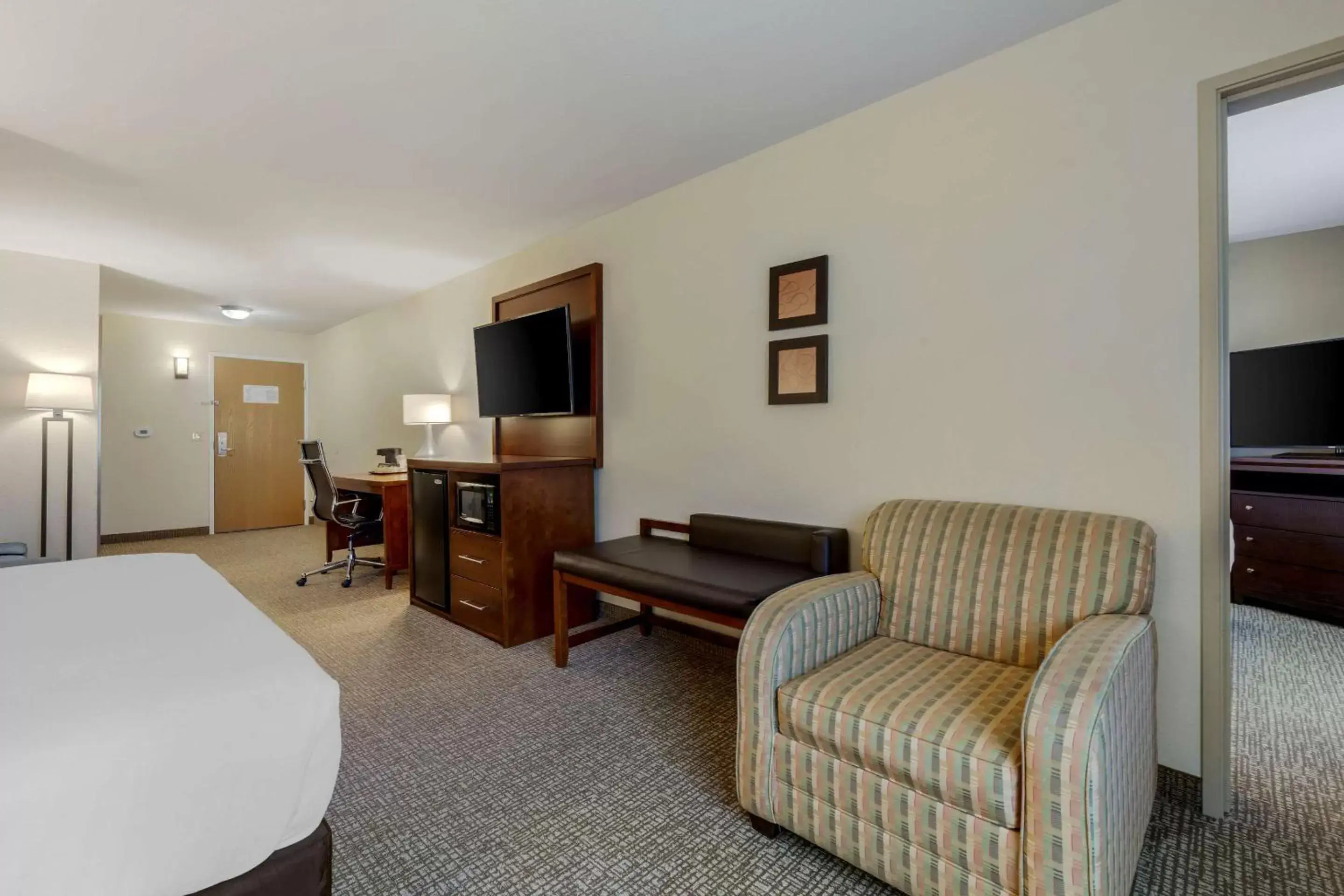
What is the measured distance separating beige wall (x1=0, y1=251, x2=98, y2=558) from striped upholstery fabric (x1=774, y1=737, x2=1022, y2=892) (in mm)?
5466

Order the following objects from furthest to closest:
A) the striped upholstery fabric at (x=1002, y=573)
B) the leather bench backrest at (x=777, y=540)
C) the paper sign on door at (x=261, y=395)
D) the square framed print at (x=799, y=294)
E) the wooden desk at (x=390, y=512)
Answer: the paper sign on door at (x=261, y=395) < the wooden desk at (x=390, y=512) < the square framed print at (x=799, y=294) < the leather bench backrest at (x=777, y=540) < the striped upholstery fabric at (x=1002, y=573)

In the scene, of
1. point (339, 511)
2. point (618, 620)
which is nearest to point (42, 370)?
point (339, 511)

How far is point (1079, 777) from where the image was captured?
112 centimetres

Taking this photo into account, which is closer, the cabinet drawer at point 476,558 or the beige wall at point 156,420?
the cabinet drawer at point 476,558

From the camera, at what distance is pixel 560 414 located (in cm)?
387

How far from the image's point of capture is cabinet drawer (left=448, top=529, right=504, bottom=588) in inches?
126

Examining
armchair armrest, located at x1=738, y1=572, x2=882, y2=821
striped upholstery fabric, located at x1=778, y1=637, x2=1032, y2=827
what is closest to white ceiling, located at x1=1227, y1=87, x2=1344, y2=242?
striped upholstery fabric, located at x1=778, y1=637, x2=1032, y2=827

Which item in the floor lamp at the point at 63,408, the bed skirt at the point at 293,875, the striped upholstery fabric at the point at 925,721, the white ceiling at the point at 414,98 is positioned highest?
the white ceiling at the point at 414,98

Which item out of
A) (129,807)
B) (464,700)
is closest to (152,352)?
(464,700)

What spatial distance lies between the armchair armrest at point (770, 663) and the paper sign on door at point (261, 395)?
747 cm

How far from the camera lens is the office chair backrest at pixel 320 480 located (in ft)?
14.8

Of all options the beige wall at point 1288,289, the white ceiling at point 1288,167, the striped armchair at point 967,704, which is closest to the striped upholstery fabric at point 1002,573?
the striped armchair at point 967,704

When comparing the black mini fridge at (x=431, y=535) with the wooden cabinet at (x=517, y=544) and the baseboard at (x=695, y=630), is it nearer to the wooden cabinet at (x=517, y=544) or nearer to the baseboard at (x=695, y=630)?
the wooden cabinet at (x=517, y=544)

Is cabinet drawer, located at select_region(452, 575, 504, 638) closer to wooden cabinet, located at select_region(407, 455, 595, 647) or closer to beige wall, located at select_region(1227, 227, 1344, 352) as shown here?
wooden cabinet, located at select_region(407, 455, 595, 647)
